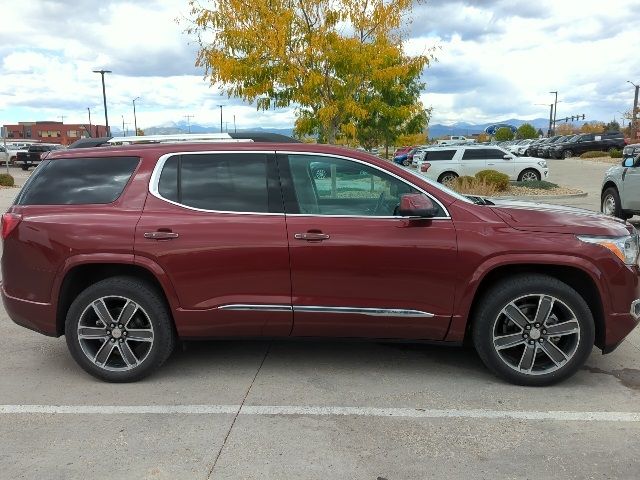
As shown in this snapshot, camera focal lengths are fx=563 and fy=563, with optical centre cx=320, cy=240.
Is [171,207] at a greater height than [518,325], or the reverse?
[171,207]

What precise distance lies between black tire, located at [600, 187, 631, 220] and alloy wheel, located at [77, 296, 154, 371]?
9245 mm

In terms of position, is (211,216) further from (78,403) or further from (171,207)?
(78,403)

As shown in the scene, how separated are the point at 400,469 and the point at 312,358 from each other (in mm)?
1696

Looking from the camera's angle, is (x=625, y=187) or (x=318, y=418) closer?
(x=318, y=418)

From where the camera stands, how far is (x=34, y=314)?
4.21 meters

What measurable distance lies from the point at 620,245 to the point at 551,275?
1.61ft

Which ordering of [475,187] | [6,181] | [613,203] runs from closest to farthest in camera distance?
[613,203] → [475,187] → [6,181]

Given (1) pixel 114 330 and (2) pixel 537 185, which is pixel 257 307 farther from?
(2) pixel 537 185

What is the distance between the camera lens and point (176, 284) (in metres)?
4.01

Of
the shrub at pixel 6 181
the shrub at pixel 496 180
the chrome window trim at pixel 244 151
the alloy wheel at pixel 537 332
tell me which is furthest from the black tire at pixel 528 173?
the shrub at pixel 6 181

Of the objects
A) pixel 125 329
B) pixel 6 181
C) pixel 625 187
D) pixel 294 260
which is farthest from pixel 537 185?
pixel 6 181

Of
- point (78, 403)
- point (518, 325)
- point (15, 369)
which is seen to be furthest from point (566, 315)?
point (15, 369)

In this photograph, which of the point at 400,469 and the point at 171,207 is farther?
the point at 171,207

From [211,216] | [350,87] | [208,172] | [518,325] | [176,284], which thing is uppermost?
[350,87]
